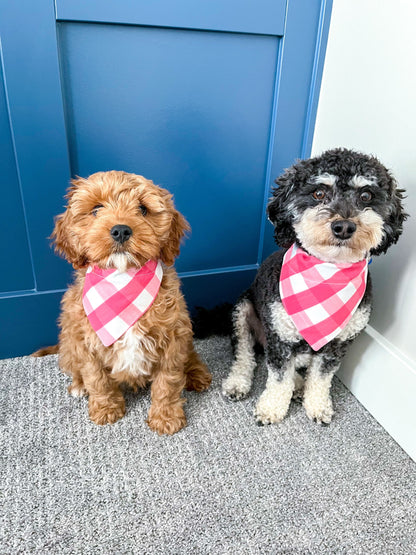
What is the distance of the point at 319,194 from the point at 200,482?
87 centimetres

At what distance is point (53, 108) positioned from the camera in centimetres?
128

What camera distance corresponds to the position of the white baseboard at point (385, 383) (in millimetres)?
1243

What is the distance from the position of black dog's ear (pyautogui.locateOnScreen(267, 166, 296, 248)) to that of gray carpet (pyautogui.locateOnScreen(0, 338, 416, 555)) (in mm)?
620

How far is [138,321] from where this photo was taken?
3.67ft

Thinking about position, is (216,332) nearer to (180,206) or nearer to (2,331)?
(180,206)

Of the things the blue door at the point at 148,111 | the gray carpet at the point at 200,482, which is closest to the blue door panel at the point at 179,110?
the blue door at the point at 148,111

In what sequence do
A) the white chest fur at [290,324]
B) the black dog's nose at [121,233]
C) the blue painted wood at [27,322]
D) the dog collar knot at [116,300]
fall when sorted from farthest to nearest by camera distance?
the blue painted wood at [27,322]
the white chest fur at [290,324]
the dog collar knot at [116,300]
the black dog's nose at [121,233]

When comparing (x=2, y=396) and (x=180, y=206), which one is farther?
(x=180, y=206)

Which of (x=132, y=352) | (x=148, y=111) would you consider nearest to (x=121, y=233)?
(x=132, y=352)

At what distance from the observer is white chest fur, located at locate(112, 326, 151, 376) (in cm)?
112

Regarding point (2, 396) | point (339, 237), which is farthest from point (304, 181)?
point (2, 396)

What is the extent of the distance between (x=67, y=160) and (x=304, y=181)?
0.80 meters

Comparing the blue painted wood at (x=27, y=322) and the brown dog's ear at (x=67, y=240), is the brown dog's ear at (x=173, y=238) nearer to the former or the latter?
the brown dog's ear at (x=67, y=240)

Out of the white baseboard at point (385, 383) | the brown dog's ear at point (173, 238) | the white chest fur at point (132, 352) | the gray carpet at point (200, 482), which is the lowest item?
the gray carpet at point (200, 482)
